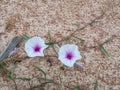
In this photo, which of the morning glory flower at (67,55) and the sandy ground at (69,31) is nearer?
the morning glory flower at (67,55)

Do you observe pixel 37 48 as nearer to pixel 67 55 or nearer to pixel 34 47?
pixel 34 47

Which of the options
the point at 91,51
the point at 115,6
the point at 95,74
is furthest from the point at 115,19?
the point at 95,74

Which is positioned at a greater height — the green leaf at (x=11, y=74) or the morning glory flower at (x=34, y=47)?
the morning glory flower at (x=34, y=47)

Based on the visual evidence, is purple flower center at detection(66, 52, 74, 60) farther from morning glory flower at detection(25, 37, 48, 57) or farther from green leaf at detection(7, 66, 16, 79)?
green leaf at detection(7, 66, 16, 79)

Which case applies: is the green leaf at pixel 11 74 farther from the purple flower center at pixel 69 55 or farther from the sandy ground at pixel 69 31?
the purple flower center at pixel 69 55

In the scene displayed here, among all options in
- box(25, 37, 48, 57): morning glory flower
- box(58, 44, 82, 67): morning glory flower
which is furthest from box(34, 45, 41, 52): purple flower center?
box(58, 44, 82, 67): morning glory flower

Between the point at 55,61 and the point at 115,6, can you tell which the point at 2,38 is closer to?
the point at 55,61

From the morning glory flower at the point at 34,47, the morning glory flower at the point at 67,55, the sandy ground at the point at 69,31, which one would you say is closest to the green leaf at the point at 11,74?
the sandy ground at the point at 69,31

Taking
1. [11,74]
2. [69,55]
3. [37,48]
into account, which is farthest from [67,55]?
[11,74]
